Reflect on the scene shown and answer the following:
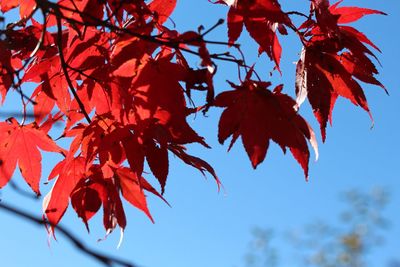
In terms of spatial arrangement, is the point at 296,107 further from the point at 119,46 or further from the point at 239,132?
the point at 119,46

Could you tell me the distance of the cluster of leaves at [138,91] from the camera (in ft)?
3.19

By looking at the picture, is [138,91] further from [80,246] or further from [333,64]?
[80,246]

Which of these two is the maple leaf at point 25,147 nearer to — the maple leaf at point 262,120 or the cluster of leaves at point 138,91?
the cluster of leaves at point 138,91

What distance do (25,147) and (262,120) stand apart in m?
0.45

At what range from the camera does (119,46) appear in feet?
3.15

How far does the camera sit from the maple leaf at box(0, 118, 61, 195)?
112 centimetres

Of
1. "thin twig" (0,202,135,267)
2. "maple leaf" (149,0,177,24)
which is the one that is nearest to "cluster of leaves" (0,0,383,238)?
"maple leaf" (149,0,177,24)

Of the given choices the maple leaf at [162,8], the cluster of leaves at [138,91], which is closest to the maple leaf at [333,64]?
the cluster of leaves at [138,91]

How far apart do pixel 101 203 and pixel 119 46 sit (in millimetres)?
314

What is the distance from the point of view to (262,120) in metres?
0.98

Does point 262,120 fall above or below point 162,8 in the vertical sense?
below

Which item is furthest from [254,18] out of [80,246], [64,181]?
[80,246]

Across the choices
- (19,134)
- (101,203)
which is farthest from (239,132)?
(19,134)

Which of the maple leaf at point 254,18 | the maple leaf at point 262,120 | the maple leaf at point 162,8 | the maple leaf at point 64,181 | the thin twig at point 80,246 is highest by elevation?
the maple leaf at point 162,8
